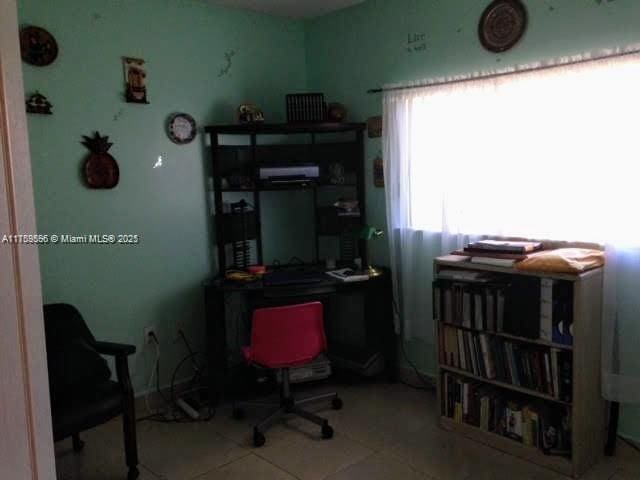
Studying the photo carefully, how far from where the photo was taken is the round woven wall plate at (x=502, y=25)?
2689 millimetres

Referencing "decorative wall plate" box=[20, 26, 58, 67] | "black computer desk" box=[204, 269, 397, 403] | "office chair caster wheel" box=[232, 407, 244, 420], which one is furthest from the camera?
"black computer desk" box=[204, 269, 397, 403]

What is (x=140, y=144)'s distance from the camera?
10.3ft

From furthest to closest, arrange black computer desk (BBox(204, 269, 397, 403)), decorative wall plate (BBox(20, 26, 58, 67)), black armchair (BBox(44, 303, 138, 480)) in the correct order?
black computer desk (BBox(204, 269, 397, 403)) < decorative wall plate (BBox(20, 26, 58, 67)) < black armchair (BBox(44, 303, 138, 480))

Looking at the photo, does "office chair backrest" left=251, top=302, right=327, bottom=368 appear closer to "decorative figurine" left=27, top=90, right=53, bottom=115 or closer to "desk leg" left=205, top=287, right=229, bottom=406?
"desk leg" left=205, top=287, right=229, bottom=406

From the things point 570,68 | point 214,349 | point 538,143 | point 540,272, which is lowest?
point 214,349

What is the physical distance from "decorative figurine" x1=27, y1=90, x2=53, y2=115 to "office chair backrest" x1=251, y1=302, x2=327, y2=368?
151 cm

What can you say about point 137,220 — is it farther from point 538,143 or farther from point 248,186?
point 538,143

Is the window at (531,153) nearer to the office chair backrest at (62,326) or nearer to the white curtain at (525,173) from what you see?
the white curtain at (525,173)

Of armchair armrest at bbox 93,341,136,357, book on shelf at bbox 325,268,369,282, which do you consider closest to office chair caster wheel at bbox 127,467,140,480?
armchair armrest at bbox 93,341,136,357

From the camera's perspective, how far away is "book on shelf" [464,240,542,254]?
255 centimetres

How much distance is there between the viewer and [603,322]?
2.43 meters

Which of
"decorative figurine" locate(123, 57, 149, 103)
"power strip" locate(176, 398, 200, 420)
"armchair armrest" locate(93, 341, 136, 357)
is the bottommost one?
"power strip" locate(176, 398, 200, 420)

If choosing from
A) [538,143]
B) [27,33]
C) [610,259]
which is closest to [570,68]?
[538,143]

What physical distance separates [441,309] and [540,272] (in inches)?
23.0
